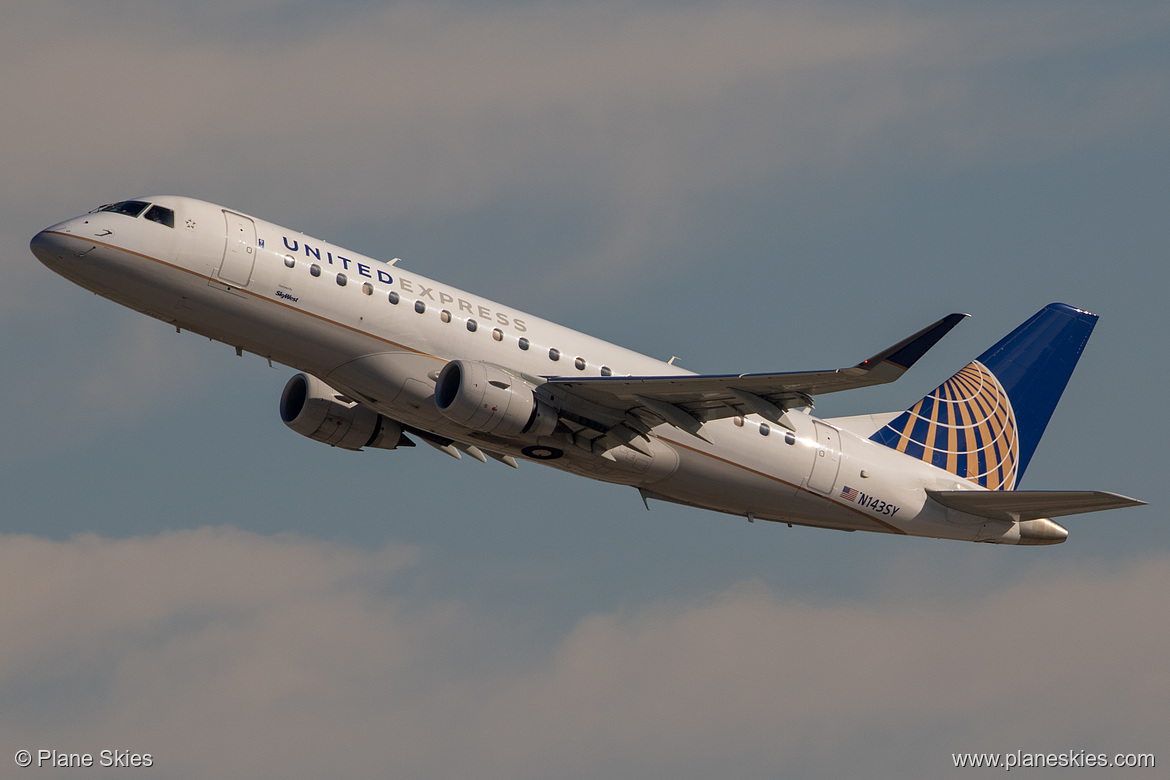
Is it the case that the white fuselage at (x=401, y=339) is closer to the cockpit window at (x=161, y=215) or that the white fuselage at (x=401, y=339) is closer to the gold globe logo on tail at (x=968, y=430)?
the cockpit window at (x=161, y=215)

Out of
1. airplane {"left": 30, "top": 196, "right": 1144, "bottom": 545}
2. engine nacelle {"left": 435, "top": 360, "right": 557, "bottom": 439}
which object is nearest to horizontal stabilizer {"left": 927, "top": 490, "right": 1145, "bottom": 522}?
→ airplane {"left": 30, "top": 196, "right": 1144, "bottom": 545}

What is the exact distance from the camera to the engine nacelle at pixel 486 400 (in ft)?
122

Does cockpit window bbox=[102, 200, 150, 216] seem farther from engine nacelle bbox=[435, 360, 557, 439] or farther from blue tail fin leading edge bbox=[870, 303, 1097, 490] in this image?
blue tail fin leading edge bbox=[870, 303, 1097, 490]

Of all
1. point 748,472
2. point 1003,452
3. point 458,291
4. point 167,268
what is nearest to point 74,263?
point 167,268

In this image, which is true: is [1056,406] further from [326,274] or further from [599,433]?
[326,274]

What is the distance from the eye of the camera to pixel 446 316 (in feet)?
128

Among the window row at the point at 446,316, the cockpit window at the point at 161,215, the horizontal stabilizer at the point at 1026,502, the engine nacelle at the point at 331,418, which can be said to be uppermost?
the cockpit window at the point at 161,215

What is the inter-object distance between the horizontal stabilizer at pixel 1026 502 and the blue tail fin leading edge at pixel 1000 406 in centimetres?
236

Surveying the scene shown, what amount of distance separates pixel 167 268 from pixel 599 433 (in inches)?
493

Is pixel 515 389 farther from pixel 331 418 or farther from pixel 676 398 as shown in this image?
pixel 331 418

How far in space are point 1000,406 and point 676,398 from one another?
17007 mm

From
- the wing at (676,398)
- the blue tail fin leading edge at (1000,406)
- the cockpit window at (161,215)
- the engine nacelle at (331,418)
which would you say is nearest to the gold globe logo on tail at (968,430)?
the blue tail fin leading edge at (1000,406)

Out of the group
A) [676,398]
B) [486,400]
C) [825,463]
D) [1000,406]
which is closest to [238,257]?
[486,400]

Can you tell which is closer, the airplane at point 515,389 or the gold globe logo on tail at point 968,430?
the airplane at point 515,389
